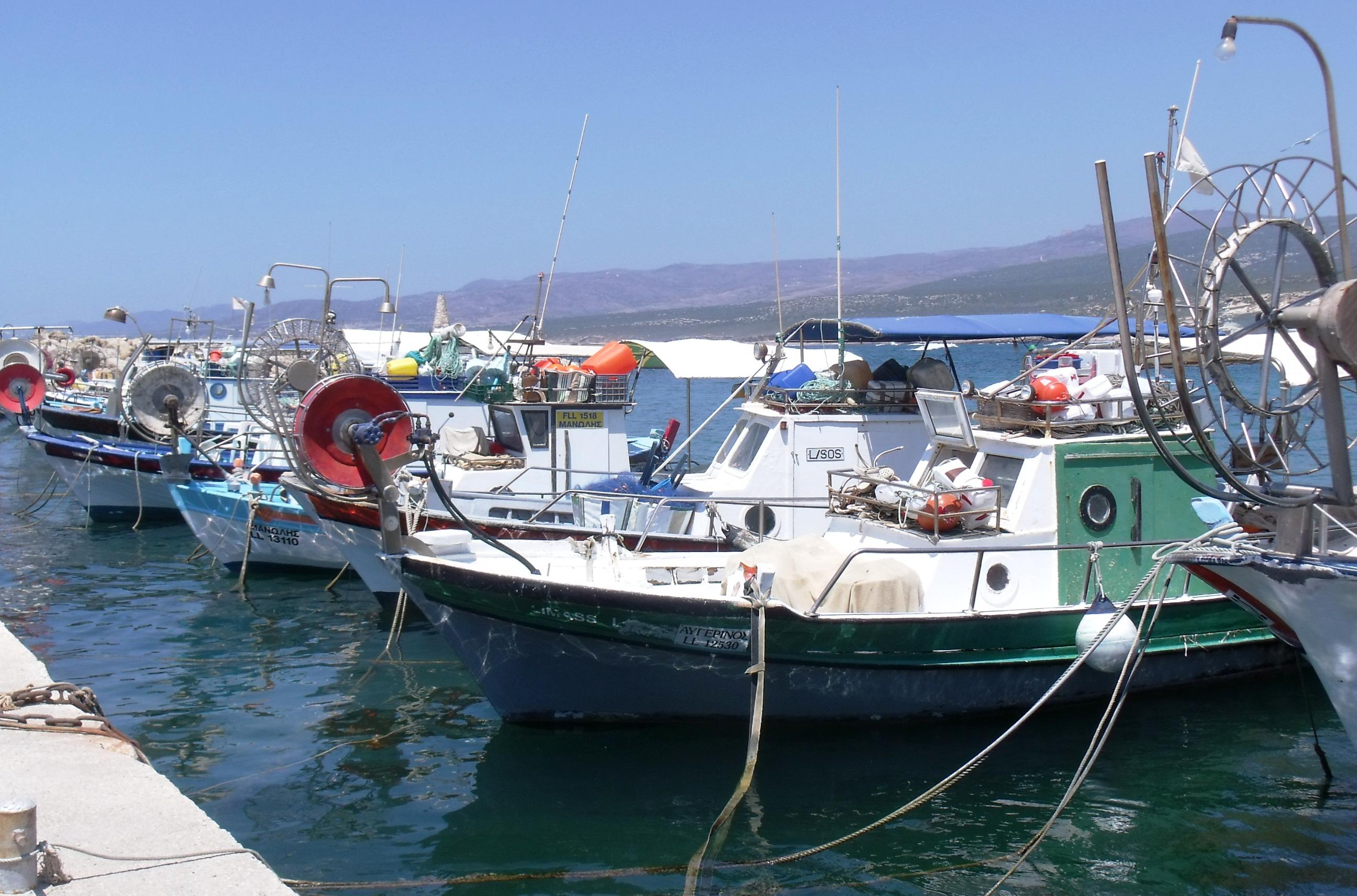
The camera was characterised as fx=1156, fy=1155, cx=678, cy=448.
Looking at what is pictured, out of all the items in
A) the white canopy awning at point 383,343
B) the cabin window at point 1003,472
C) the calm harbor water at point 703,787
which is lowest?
the calm harbor water at point 703,787

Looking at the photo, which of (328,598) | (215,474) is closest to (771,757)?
(328,598)

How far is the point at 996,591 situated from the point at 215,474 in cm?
1434

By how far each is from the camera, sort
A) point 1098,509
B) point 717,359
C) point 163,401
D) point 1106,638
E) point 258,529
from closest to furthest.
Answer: point 1106,638
point 1098,509
point 258,529
point 717,359
point 163,401

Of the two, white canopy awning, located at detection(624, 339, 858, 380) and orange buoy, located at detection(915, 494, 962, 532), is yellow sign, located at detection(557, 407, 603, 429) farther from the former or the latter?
orange buoy, located at detection(915, 494, 962, 532)

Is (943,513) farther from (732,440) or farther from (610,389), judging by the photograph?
(610,389)

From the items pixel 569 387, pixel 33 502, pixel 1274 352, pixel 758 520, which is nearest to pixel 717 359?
pixel 569 387

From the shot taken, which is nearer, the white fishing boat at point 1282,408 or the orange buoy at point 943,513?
the white fishing boat at point 1282,408

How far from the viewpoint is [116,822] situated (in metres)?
5.92

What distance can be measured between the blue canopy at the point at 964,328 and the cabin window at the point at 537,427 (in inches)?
199

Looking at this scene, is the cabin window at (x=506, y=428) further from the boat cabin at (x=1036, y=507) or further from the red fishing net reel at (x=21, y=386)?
the red fishing net reel at (x=21, y=386)

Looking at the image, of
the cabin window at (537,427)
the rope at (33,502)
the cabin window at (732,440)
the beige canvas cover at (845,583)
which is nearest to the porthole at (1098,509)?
the beige canvas cover at (845,583)

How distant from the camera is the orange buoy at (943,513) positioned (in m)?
10.2

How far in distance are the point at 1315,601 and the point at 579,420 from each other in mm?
12300

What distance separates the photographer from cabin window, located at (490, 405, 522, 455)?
18.2 metres
